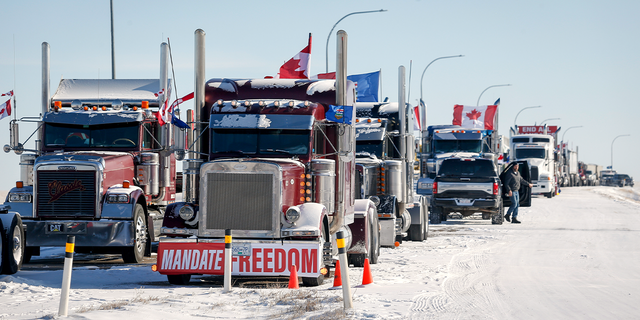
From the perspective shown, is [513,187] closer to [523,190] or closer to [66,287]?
[523,190]

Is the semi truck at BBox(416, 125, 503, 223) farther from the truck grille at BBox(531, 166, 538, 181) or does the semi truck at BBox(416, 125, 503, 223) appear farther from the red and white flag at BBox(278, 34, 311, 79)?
the red and white flag at BBox(278, 34, 311, 79)

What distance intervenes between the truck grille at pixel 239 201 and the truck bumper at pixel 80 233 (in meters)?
3.57

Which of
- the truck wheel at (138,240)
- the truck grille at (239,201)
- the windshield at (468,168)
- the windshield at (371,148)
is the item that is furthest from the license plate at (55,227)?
the windshield at (468,168)

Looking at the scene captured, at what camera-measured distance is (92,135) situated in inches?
642

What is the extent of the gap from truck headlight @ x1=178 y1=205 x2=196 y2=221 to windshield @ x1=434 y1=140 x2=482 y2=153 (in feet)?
70.9

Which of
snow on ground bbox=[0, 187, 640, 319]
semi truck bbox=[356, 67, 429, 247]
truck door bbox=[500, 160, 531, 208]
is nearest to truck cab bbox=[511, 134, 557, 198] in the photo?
truck door bbox=[500, 160, 531, 208]

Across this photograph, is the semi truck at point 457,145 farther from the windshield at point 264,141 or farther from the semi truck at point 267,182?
the windshield at point 264,141

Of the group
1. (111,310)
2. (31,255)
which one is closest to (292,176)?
(111,310)

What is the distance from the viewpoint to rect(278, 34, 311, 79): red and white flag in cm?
1614

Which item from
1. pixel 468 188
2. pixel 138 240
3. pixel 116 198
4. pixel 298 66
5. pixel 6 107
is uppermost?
pixel 298 66

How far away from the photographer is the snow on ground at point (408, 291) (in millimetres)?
9258

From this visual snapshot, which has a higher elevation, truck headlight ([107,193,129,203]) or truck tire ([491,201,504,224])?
truck headlight ([107,193,129,203])

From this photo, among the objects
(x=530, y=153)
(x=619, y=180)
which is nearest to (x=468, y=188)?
(x=530, y=153)

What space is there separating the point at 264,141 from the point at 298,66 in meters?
4.14
